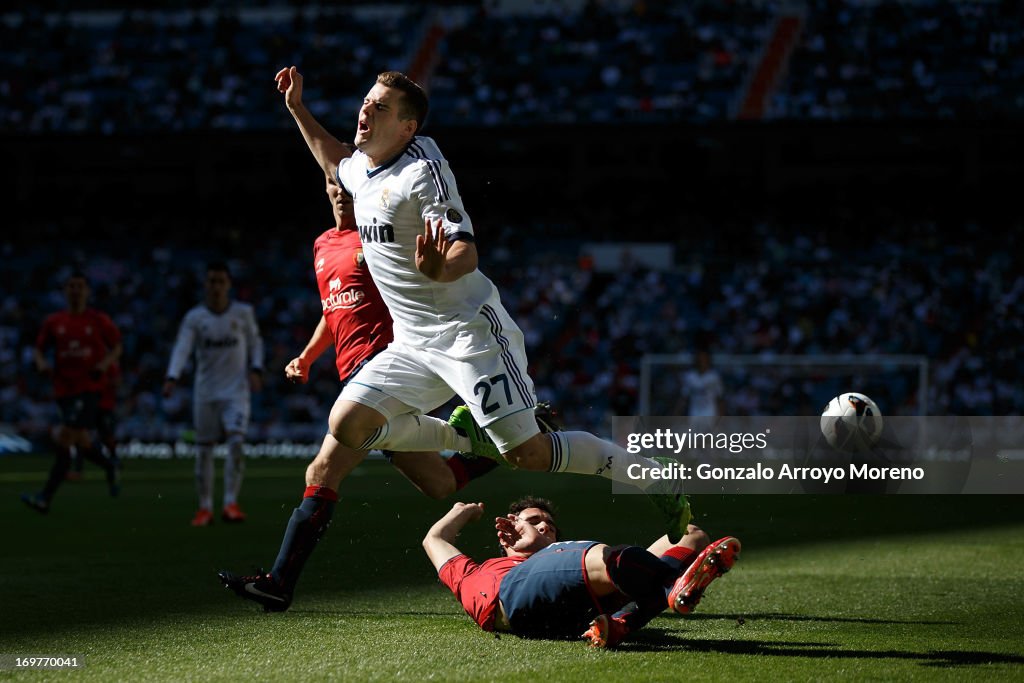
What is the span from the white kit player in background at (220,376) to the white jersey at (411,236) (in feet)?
18.3

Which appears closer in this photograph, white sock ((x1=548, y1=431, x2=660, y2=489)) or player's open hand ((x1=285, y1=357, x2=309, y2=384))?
white sock ((x1=548, y1=431, x2=660, y2=489))

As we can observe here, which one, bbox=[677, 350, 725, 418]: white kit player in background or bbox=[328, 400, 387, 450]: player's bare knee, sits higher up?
bbox=[328, 400, 387, 450]: player's bare knee

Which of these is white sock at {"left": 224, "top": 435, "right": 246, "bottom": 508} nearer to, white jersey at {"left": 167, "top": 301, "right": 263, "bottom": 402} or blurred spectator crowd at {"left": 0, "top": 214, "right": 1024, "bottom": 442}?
white jersey at {"left": 167, "top": 301, "right": 263, "bottom": 402}

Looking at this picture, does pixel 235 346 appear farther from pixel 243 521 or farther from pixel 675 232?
pixel 675 232

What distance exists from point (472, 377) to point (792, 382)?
17805 mm

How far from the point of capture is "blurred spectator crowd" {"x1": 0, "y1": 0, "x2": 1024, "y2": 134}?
1154 inches

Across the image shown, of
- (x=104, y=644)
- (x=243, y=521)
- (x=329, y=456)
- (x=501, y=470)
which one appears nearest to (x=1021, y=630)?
(x=329, y=456)

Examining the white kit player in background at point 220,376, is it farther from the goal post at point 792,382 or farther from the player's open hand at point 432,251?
the goal post at point 792,382

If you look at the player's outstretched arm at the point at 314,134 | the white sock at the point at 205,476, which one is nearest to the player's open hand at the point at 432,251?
the player's outstretched arm at the point at 314,134

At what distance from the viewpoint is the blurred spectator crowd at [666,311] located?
2422 cm

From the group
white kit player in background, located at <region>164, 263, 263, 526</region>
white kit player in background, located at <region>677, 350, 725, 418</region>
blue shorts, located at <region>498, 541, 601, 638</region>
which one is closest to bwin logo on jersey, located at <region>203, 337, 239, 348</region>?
white kit player in background, located at <region>164, 263, 263, 526</region>

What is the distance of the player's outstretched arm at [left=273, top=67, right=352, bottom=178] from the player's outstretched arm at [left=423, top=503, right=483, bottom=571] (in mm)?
1823

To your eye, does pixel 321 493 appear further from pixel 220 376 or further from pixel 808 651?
pixel 220 376

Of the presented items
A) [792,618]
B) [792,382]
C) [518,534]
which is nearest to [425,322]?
[518,534]
